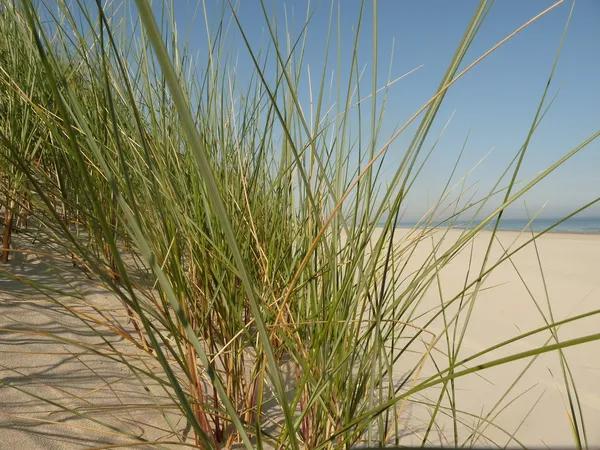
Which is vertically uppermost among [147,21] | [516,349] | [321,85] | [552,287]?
[552,287]

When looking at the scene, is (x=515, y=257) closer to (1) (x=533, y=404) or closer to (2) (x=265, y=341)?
(1) (x=533, y=404)

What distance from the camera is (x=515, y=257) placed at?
4219 millimetres

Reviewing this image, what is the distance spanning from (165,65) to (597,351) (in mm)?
2082

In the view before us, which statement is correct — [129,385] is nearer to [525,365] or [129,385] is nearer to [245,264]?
[245,264]


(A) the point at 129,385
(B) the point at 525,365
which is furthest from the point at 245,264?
(B) the point at 525,365

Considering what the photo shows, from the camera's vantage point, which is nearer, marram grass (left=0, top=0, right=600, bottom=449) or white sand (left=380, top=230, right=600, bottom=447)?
marram grass (left=0, top=0, right=600, bottom=449)

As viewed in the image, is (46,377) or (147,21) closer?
(147,21)

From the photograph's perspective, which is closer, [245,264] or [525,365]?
[245,264]

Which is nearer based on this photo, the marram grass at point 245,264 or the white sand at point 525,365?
the marram grass at point 245,264

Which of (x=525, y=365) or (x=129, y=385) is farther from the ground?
(x=525, y=365)

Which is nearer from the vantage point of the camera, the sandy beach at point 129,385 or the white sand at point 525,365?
the sandy beach at point 129,385

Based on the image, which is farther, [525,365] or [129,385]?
[525,365]

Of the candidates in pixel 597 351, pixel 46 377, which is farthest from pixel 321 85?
pixel 597 351

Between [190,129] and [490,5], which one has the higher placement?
[490,5]
